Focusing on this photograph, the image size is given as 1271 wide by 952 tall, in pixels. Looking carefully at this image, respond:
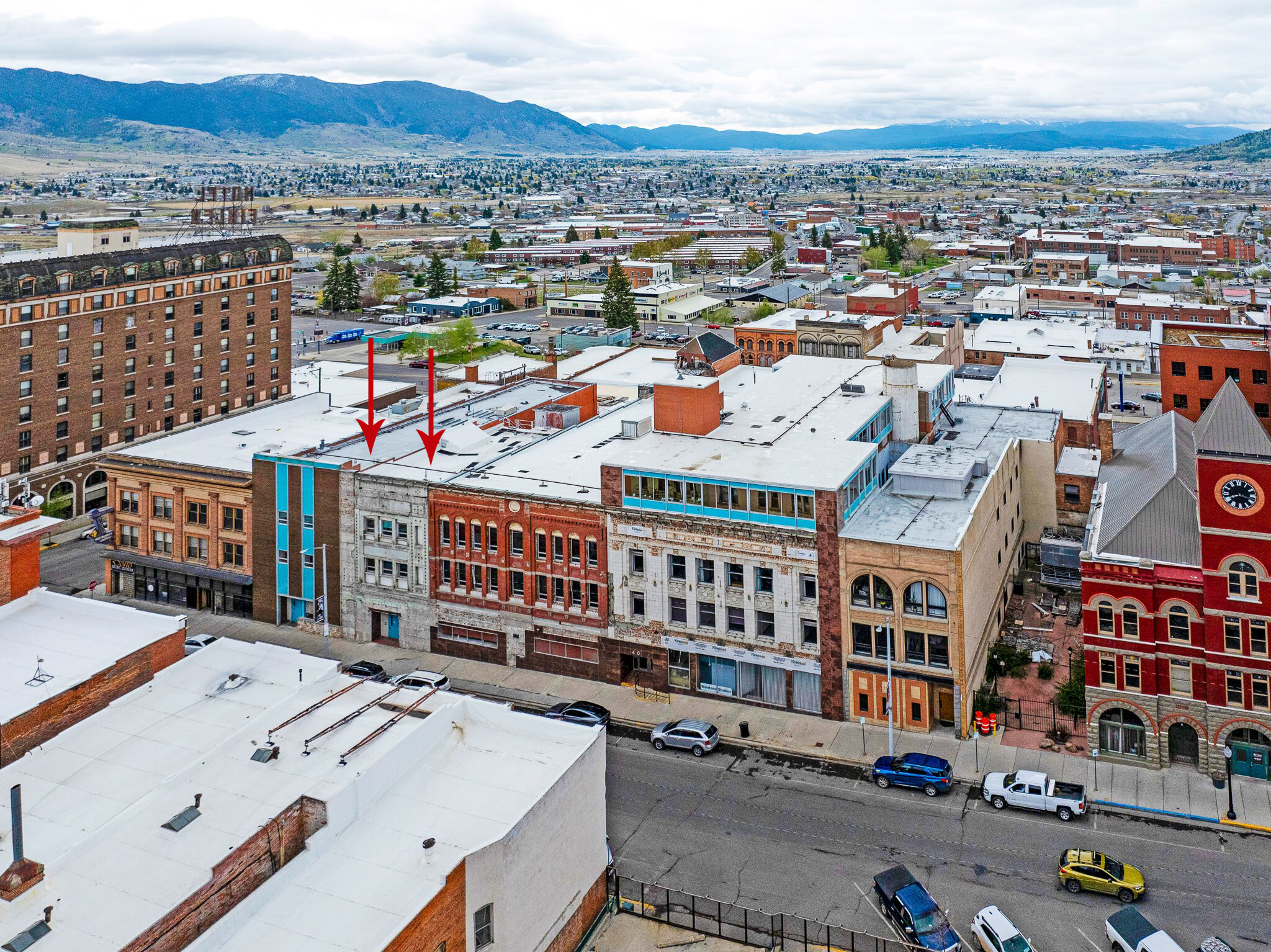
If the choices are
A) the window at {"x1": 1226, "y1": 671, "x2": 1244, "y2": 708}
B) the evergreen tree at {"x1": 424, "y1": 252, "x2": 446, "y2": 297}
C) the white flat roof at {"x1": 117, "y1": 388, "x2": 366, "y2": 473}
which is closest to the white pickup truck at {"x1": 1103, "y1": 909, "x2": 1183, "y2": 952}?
the window at {"x1": 1226, "y1": 671, "x2": 1244, "y2": 708}

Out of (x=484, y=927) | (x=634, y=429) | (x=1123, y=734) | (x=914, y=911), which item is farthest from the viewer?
(x=634, y=429)

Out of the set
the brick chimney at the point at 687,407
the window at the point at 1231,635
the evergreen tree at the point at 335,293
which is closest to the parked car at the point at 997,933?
the window at the point at 1231,635

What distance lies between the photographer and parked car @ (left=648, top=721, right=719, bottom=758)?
48.0 m

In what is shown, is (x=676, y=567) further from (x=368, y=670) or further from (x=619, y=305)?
(x=619, y=305)

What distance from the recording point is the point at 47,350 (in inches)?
3059

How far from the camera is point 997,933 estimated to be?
33.5 metres

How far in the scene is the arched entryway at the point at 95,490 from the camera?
81.4 meters

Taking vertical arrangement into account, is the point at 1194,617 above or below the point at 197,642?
above

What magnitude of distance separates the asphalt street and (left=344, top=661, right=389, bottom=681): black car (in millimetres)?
13631

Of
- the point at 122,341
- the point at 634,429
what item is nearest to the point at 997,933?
the point at 634,429

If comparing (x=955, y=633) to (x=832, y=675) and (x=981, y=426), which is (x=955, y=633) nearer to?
(x=832, y=675)

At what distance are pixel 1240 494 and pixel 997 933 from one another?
21.7 metres

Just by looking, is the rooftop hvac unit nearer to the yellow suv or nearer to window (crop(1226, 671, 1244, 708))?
window (crop(1226, 671, 1244, 708))

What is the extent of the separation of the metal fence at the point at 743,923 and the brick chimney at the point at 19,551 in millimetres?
25462
